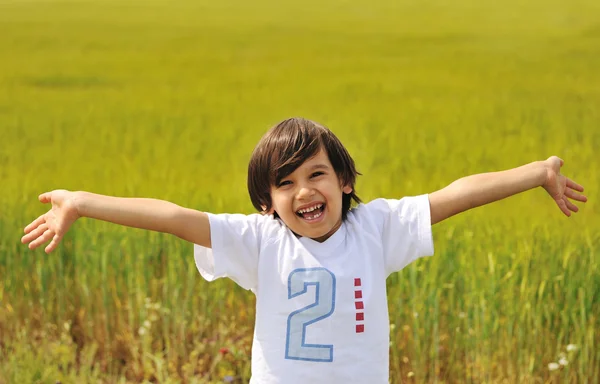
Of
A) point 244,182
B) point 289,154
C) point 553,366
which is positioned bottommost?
point 553,366

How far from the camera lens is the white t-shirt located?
7.02 feet

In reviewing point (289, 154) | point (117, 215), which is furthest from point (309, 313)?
point (117, 215)

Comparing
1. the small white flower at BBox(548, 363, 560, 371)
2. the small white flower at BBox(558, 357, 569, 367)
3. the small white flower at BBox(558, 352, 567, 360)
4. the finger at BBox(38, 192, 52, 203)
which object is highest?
the finger at BBox(38, 192, 52, 203)

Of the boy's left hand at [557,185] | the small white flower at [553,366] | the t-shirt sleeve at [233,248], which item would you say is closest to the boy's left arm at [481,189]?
the boy's left hand at [557,185]

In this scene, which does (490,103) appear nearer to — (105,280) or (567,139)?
(567,139)

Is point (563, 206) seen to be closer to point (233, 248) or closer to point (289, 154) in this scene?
point (289, 154)

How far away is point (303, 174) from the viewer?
2.18 m

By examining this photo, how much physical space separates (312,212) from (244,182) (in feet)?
5.76

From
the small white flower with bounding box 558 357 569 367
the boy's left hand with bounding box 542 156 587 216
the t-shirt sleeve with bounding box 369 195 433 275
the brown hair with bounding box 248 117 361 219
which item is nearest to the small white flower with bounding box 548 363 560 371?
the small white flower with bounding box 558 357 569 367

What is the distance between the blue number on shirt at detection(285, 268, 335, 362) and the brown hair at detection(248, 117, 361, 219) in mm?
212

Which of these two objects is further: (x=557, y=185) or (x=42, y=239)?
(x=557, y=185)

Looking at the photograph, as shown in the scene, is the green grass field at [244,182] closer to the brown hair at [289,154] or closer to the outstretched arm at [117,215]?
the brown hair at [289,154]

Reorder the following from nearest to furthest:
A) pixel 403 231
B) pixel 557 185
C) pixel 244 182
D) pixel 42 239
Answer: pixel 42 239
pixel 403 231
pixel 557 185
pixel 244 182

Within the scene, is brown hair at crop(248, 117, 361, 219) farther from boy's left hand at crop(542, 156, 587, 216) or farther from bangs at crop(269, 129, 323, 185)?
boy's left hand at crop(542, 156, 587, 216)
